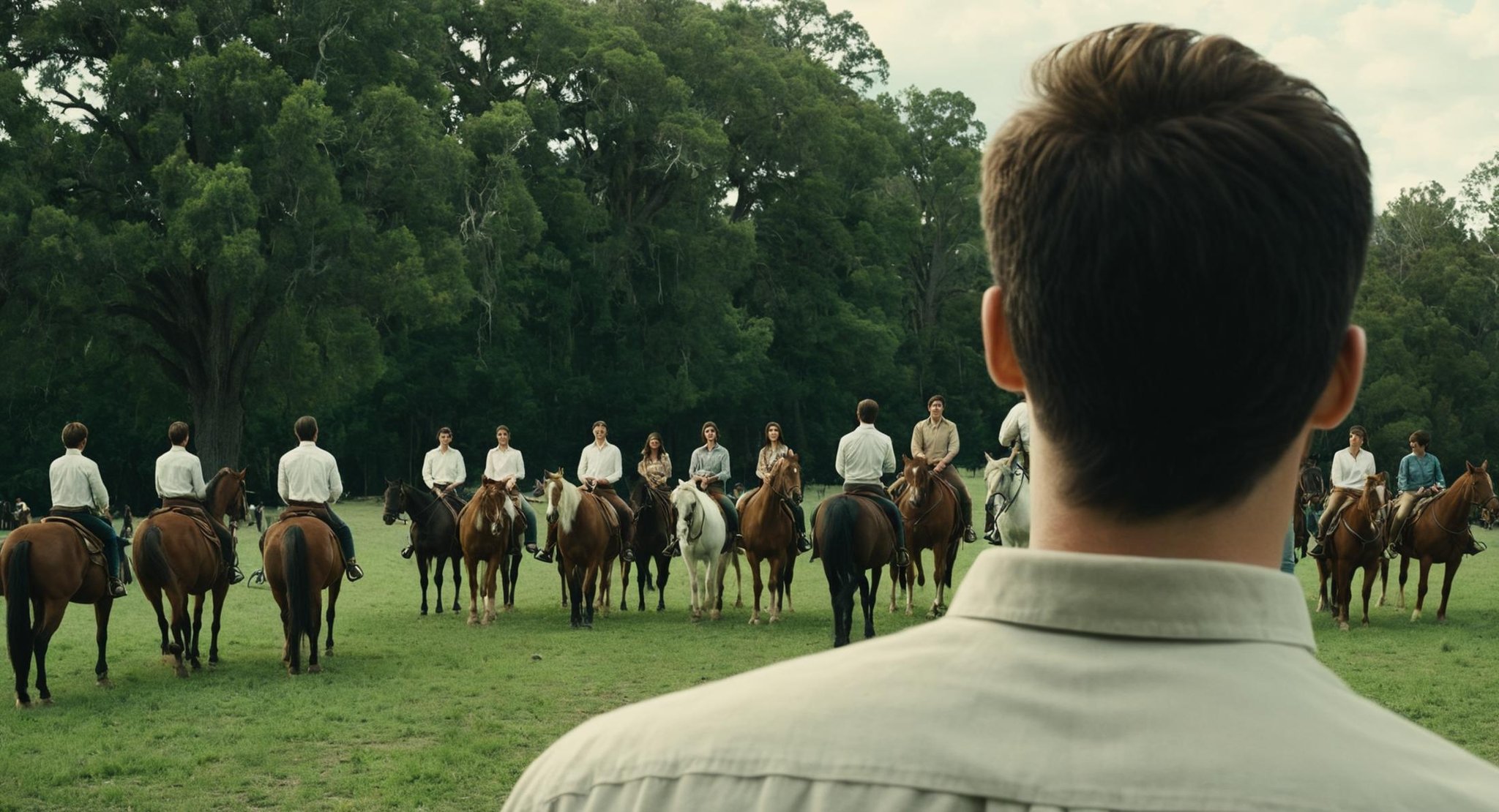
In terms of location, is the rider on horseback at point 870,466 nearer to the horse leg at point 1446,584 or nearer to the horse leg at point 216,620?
the horse leg at point 216,620

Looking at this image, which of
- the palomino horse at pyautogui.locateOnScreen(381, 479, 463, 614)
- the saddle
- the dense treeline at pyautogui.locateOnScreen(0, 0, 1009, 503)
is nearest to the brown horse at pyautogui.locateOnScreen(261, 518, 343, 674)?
the saddle

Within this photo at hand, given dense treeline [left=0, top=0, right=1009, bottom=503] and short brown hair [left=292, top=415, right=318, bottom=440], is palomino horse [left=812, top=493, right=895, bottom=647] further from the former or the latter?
dense treeline [left=0, top=0, right=1009, bottom=503]

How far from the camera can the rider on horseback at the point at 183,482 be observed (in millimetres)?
13430

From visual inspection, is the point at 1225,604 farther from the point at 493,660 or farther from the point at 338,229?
the point at 338,229

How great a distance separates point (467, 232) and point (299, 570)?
26558mm

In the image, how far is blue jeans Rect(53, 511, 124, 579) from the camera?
1235 centimetres

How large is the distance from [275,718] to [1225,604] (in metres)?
11.1

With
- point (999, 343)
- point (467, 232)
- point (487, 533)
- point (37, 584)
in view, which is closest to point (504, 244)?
point (467, 232)

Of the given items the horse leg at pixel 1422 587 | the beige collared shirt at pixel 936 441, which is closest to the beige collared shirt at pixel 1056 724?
the beige collared shirt at pixel 936 441

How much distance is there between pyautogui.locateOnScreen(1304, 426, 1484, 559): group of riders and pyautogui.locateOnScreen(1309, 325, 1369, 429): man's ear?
16432mm

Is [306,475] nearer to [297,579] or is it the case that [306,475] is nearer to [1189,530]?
[297,579]

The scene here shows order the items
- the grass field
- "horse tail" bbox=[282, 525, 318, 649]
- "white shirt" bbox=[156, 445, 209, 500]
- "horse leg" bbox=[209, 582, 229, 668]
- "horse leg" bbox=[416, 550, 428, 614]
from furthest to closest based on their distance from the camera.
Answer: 1. "horse leg" bbox=[416, 550, 428, 614]
2. "horse leg" bbox=[209, 582, 229, 668]
3. "white shirt" bbox=[156, 445, 209, 500]
4. "horse tail" bbox=[282, 525, 318, 649]
5. the grass field

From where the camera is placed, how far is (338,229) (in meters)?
31.9

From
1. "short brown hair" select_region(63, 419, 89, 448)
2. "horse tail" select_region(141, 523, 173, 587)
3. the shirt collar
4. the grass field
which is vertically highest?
"short brown hair" select_region(63, 419, 89, 448)
